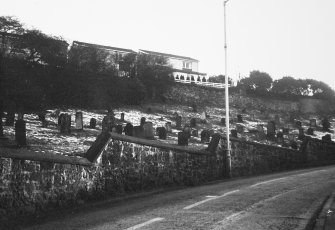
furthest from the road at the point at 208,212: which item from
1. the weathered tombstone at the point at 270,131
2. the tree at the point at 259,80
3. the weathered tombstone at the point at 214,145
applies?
the tree at the point at 259,80

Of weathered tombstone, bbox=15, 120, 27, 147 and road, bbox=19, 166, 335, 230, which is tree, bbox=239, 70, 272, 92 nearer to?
weathered tombstone, bbox=15, 120, 27, 147

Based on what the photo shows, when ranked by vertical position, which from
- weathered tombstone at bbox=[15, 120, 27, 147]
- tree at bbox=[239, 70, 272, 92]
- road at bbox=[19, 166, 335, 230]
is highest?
tree at bbox=[239, 70, 272, 92]

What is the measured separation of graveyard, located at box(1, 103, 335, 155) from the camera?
19.0 metres

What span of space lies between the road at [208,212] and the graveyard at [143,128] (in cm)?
295

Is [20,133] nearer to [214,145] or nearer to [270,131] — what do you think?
[214,145]

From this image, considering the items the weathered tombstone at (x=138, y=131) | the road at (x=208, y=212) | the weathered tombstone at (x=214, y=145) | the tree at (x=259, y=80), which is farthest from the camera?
the tree at (x=259, y=80)

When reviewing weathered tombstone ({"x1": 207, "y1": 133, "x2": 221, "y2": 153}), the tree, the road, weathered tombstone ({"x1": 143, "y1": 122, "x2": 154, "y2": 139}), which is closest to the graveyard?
weathered tombstone ({"x1": 143, "y1": 122, "x2": 154, "y2": 139})

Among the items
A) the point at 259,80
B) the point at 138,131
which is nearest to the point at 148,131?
the point at 138,131

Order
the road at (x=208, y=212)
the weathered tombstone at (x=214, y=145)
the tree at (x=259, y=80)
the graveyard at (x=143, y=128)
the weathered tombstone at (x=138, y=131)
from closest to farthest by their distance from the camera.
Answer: the road at (x=208, y=212) < the weathered tombstone at (x=214, y=145) < the graveyard at (x=143, y=128) < the weathered tombstone at (x=138, y=131) < the tree at (x=259, y=80)

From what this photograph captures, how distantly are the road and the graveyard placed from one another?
295 cm

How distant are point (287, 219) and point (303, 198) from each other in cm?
302

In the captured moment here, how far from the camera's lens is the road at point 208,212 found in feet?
22.4

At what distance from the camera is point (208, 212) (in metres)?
7.96

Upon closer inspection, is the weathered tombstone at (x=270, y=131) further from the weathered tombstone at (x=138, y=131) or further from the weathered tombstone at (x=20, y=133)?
the weathered tombstone at (x=20, y=133)
